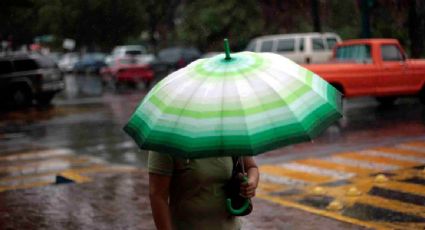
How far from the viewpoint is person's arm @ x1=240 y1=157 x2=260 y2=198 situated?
10.9 ft

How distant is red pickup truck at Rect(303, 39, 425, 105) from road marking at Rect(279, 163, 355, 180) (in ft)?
22.0

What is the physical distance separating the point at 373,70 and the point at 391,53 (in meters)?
0.84

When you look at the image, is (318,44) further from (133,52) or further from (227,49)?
(133,52)

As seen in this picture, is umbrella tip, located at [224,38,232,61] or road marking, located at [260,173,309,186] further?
road marking, located at [260,173,309,186]

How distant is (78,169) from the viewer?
11.3 metres

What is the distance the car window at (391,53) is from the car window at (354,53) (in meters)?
0.42

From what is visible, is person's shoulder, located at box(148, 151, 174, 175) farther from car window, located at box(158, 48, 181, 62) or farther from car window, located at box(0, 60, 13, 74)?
car window, located at box(158, 48, 181, 62)

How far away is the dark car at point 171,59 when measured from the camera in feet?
141

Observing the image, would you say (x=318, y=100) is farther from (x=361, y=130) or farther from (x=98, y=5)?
(x=98, y=5)

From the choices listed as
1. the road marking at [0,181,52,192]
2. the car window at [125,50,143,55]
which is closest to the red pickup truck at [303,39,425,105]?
the road marking at [0,181,52,192]

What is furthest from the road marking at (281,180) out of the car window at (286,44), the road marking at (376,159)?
the car window at (286,44)

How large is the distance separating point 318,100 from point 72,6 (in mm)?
40224

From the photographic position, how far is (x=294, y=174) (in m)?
9.88

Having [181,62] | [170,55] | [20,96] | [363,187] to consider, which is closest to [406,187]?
[363,187]
